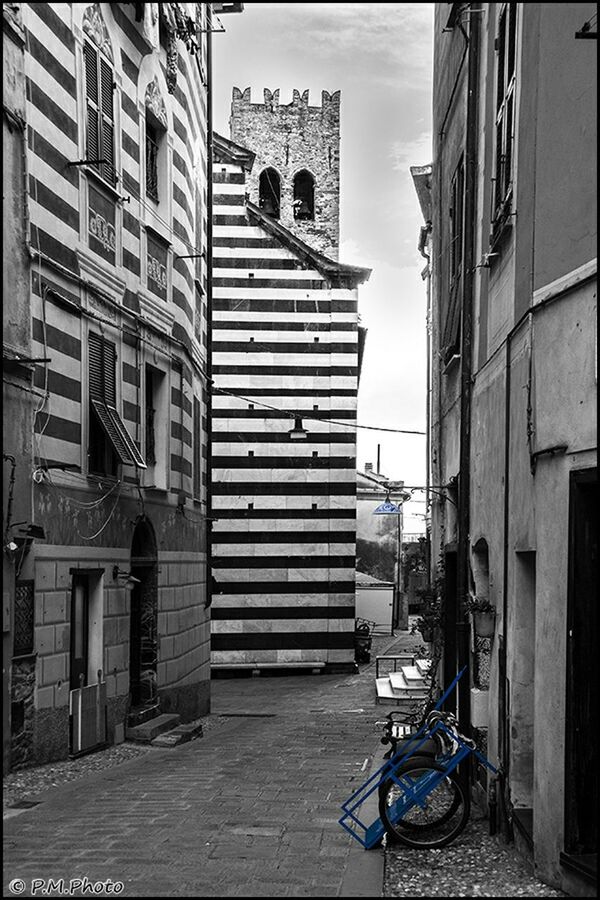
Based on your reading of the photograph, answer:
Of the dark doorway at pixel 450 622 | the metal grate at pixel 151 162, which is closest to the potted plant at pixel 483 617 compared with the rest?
the dark doorway at pixel 450 622

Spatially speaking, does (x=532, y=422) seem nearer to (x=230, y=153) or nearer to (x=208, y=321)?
(x=208, y=321)

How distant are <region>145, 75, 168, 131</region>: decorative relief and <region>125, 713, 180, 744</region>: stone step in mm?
8518

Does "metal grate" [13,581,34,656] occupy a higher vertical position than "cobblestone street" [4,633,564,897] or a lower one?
higher

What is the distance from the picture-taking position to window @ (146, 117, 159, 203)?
52.5 ft

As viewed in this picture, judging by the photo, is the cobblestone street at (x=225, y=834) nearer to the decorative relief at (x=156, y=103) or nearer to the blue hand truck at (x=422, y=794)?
the blue hand truck at (x=422, y=794)

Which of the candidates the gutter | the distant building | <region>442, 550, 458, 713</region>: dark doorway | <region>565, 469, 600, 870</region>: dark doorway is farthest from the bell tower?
<region>565, 469, 600, 870</region>: dark doorway

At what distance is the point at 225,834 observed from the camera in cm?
782

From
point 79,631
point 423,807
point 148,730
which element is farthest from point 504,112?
point 148,730

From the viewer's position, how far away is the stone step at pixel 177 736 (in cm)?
1388

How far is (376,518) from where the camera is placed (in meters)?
54.3

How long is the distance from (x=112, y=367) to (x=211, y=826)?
7.09 metres

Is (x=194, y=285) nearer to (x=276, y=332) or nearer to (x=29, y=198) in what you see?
(x=29, y=198)

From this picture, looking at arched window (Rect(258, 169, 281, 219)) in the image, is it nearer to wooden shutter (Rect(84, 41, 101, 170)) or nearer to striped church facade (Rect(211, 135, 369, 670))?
striped church facade (Rect(211, 135, 369, 670))

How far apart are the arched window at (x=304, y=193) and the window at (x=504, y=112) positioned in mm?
31395
